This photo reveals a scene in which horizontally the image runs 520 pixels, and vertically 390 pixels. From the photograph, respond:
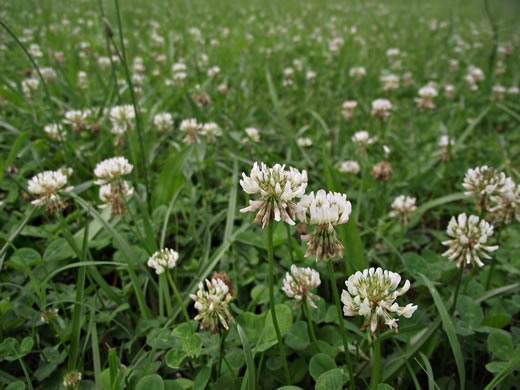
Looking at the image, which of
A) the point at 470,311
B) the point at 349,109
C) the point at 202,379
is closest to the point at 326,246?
the point at 202,379

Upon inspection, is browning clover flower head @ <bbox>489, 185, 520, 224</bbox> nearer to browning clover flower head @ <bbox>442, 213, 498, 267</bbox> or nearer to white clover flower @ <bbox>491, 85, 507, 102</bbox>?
browning clover flower head @ <bbox>442, 213, 498, 267</bbox>

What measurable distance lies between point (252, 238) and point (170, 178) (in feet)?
1.59

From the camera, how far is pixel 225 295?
93 centimetres

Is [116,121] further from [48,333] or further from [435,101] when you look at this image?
[435,101]

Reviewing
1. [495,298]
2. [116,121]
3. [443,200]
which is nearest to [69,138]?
[116,121]

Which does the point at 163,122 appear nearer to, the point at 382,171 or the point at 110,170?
the point at 110,170

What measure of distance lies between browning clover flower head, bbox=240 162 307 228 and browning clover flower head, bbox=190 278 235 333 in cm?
22

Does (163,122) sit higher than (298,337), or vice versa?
(163,122)

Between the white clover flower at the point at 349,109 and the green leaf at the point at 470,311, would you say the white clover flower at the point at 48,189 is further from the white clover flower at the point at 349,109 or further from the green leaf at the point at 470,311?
the white clover flower at the point at 349,109

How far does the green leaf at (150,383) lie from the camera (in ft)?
2.96

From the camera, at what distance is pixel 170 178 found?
1692mm

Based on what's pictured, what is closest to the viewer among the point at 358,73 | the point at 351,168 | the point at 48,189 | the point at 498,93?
the point at 48,189

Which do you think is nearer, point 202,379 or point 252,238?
point 202,379

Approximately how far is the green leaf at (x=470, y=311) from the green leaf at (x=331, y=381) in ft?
1.48
